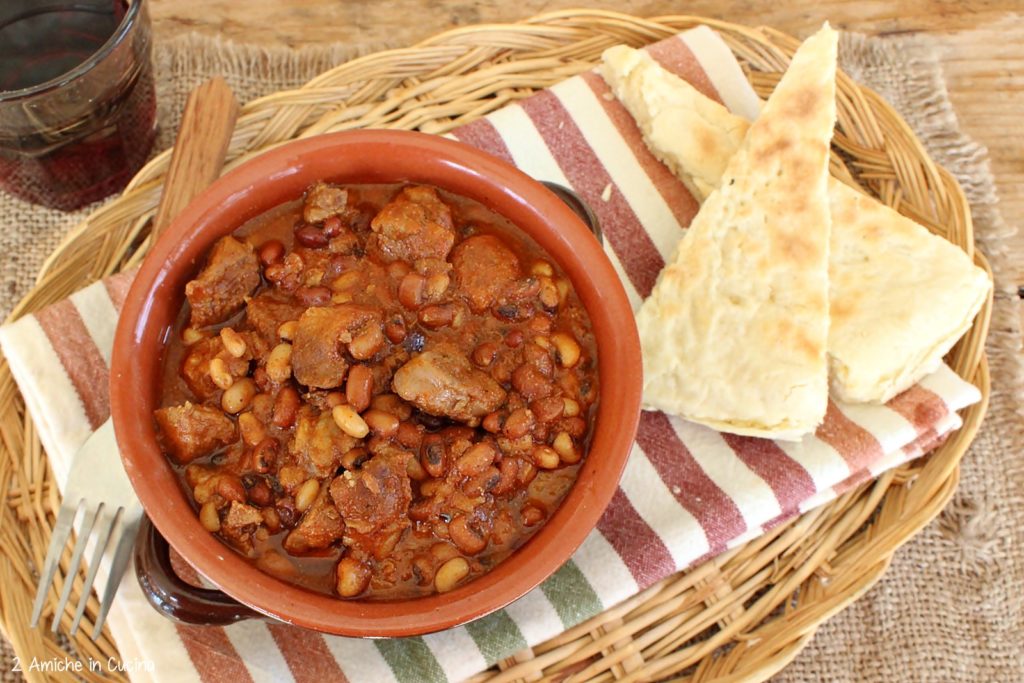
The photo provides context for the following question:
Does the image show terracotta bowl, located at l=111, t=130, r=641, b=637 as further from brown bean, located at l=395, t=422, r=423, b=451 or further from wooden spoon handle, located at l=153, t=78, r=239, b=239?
wooden spoon handle, located at l=153, t=78, r=239, b=239

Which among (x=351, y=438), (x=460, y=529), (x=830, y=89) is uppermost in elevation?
(x=830, y=89)

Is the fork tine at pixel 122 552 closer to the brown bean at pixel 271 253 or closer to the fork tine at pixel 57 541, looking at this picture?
the fork tine at pixel 57 541

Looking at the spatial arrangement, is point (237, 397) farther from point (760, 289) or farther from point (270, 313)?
point (760, 289)

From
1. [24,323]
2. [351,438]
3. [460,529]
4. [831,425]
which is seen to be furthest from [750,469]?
[24,323]

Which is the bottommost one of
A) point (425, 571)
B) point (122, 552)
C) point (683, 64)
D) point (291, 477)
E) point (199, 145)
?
point (122, 552)

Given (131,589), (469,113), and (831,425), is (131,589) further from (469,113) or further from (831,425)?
(831,425)

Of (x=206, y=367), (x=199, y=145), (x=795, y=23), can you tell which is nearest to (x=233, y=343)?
(x=206, y=367)

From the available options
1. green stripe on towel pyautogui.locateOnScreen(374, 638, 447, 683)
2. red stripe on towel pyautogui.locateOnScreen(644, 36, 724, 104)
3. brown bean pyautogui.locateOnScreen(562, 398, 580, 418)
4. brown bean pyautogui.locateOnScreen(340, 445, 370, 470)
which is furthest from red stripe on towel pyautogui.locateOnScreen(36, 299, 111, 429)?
red stripe on towel pyautogui.locateOnScreen(644, 36, 724, 104)
